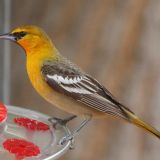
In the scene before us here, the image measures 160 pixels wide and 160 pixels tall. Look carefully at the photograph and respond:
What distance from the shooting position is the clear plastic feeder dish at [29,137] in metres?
3.16

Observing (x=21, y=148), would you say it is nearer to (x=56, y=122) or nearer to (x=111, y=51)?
(x=56, y=122)

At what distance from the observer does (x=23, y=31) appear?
3814mm

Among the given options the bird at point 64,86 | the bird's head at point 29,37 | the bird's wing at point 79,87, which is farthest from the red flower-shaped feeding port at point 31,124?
the bird's head at point 29,37

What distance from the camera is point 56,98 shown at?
153 inches

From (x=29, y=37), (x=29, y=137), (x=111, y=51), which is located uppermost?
(x=29, y=37)

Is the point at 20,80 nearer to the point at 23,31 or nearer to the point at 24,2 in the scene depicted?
the point at 24,2

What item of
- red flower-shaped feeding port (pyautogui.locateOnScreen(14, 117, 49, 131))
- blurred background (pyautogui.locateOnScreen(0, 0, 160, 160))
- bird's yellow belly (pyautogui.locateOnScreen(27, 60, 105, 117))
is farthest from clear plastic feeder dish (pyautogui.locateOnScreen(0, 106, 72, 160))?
blurred background (pyautogui.locateOnScreen(0, 0, 160, 160))

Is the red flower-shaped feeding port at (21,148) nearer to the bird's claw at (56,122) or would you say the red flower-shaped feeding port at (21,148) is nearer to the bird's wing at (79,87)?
the bird's claw at (56,122)

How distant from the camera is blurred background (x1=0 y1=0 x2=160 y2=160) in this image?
18.5 feet

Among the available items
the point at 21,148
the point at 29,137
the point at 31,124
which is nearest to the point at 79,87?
the point at 31,124

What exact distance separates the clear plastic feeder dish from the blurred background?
79.9 inches

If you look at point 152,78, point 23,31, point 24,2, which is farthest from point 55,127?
point 24,2

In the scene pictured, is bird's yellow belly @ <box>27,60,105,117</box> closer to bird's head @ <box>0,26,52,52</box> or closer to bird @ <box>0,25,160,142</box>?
bird @ <box>0,25,160,142</box>

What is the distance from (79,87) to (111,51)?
179cm
